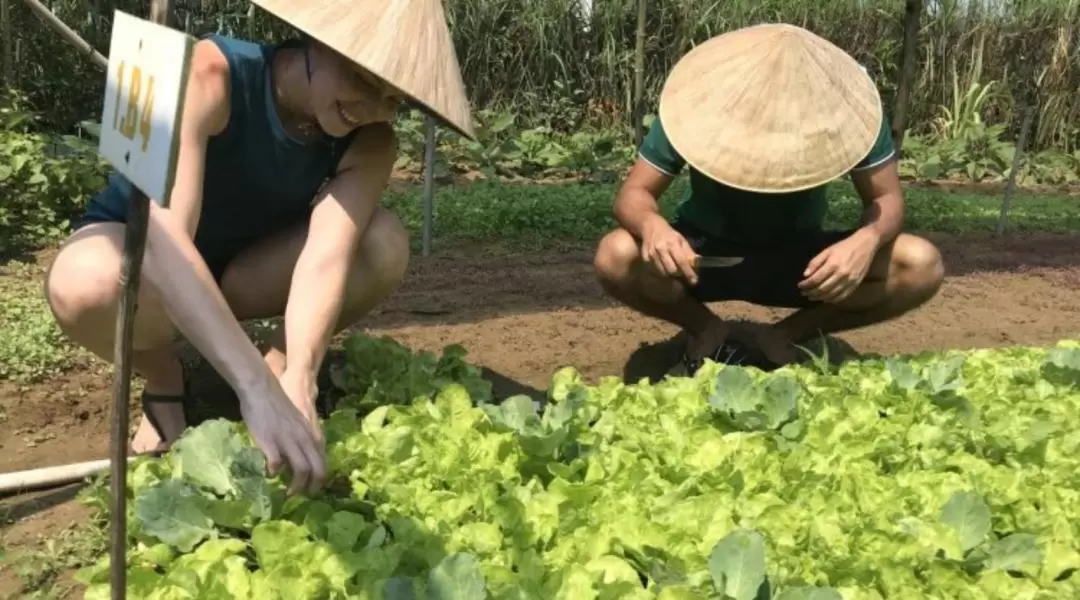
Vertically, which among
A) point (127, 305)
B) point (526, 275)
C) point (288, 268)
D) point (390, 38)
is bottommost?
point (526, 275)

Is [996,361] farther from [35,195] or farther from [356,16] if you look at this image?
[35,195]

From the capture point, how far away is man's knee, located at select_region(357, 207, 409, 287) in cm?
264

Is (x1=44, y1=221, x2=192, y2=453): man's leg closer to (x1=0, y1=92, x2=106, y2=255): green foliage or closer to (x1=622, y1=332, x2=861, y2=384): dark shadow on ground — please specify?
(x1=622, y1=332, x2=861, y2=384): dark shadow on ground

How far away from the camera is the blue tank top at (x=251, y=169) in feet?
7.74

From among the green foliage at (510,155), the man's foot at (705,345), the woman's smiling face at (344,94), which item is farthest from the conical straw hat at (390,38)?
the green foliage at (510,155)

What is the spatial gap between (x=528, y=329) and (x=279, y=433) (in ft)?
6.99

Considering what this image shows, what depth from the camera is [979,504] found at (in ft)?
6.41

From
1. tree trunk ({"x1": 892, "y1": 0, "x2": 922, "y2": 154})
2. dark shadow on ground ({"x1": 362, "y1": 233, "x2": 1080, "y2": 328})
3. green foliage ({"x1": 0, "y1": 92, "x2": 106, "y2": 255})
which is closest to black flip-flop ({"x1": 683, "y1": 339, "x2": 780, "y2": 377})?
dark shadow on ground ({"x1": 362, "y1": 233, "x2": 1080, "y2": 328})

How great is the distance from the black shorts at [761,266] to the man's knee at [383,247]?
3.20ft

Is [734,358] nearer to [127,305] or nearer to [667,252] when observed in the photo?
[667,252]

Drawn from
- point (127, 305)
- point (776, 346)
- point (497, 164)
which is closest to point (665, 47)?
point (497, 164)

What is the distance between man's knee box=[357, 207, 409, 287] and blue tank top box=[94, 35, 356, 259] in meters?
0.17

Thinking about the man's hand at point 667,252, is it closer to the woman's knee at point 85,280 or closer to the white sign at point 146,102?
the woman's knee at point 85,280

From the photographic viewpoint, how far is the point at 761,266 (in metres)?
3.28
